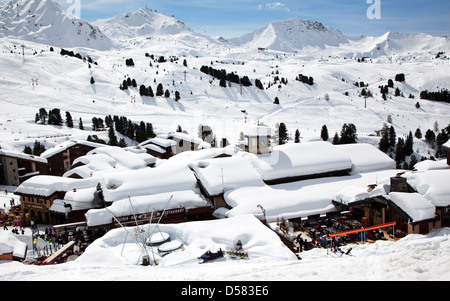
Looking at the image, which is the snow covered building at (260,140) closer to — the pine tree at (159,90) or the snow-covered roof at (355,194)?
the snow-covered roof at (355,194)

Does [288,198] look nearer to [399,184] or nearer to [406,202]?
[399,184]

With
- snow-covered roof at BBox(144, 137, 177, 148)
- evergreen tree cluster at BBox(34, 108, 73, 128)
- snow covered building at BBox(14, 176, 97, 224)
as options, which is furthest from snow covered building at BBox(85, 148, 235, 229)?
evergreen tree cluster at BBox(34, 108, 73, 128)

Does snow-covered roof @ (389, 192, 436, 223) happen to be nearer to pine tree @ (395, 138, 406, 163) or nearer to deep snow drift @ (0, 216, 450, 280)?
deep snow drift @ (0, 216, 450, 280)

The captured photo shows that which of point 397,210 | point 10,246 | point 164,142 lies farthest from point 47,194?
point 397,210
